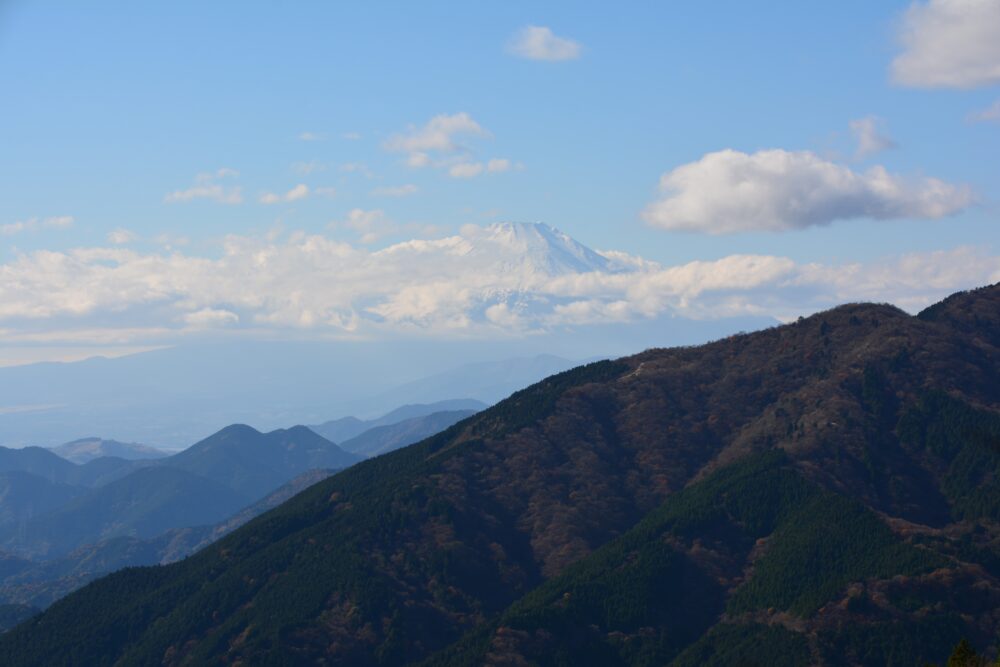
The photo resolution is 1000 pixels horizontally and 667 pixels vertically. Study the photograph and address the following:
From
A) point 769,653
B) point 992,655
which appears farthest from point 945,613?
point 769,653

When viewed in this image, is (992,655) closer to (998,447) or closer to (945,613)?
(945,613)

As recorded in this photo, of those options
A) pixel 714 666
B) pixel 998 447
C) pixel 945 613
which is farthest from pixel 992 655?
pixel 998 447

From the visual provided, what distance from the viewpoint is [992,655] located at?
189875mm

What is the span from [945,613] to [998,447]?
8334 centimetres

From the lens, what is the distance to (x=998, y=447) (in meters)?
126

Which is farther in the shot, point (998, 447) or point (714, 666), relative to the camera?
A: point (714, 666)

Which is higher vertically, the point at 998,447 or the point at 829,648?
the point at 998,447

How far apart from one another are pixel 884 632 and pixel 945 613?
12002 millimetres

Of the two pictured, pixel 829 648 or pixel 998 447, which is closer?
pixel 998 447

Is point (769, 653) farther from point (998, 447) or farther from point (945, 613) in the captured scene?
point (998, 447)

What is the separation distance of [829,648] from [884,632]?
1015 centimetres

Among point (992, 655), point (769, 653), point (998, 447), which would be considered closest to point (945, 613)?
point (992, 655)

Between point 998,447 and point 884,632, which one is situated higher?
point 998,447

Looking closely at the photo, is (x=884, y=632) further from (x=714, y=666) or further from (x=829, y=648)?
(x=714, y=666)
